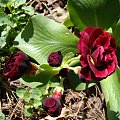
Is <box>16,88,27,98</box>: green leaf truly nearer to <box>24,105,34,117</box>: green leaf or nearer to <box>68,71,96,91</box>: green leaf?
<box>24,105,34,117</box>: green leaf

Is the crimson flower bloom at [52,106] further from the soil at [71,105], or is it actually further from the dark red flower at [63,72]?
the soil at [71,105]

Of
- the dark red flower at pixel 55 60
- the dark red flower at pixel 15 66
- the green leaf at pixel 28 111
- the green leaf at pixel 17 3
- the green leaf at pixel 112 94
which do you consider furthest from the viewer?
the green leaf at pixel 17 3

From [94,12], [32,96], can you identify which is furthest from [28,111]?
[94,12]

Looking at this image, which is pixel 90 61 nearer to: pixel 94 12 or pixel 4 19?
pixel 94 12

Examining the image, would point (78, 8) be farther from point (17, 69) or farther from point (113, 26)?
point (17, 69)

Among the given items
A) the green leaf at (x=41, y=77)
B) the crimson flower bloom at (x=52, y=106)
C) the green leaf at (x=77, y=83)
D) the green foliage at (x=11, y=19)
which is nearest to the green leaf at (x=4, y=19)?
the green foliage at (x=11, y=19)

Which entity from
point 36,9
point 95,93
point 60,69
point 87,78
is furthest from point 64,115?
point 36,9
